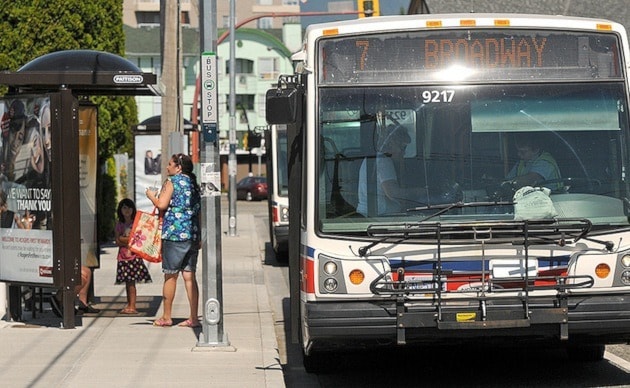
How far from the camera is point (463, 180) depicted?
902cm

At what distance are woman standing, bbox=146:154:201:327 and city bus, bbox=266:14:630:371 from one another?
3110 mm

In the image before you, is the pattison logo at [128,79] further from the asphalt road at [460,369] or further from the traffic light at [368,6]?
the traffic light at [368,6]

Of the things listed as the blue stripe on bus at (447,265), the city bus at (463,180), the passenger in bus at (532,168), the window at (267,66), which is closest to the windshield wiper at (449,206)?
the city bus at (463,180)

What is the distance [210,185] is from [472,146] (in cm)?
306

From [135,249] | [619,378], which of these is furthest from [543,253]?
[135,249]

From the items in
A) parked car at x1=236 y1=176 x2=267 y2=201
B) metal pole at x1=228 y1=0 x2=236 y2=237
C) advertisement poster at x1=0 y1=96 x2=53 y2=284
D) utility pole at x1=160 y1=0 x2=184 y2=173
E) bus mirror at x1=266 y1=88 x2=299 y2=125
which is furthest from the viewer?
parked car at x1=236 y1=176 x2=267 y2=201

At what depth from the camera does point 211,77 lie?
11172 mm

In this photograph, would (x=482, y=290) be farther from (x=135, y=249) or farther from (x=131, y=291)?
(x=131, y=291)

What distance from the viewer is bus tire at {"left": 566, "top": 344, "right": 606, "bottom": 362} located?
10680 mm

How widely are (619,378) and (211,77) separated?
447cm

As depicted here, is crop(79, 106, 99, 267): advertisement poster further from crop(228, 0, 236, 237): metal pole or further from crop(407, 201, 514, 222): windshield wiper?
crop(228, 0, 236, 237): metal pole

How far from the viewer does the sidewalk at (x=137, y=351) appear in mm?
9734

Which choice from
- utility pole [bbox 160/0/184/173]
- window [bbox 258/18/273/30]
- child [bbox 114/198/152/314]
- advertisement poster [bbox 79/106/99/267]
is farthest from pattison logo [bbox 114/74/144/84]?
window [bbox 258/18/273/30]

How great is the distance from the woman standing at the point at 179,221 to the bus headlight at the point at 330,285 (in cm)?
375
